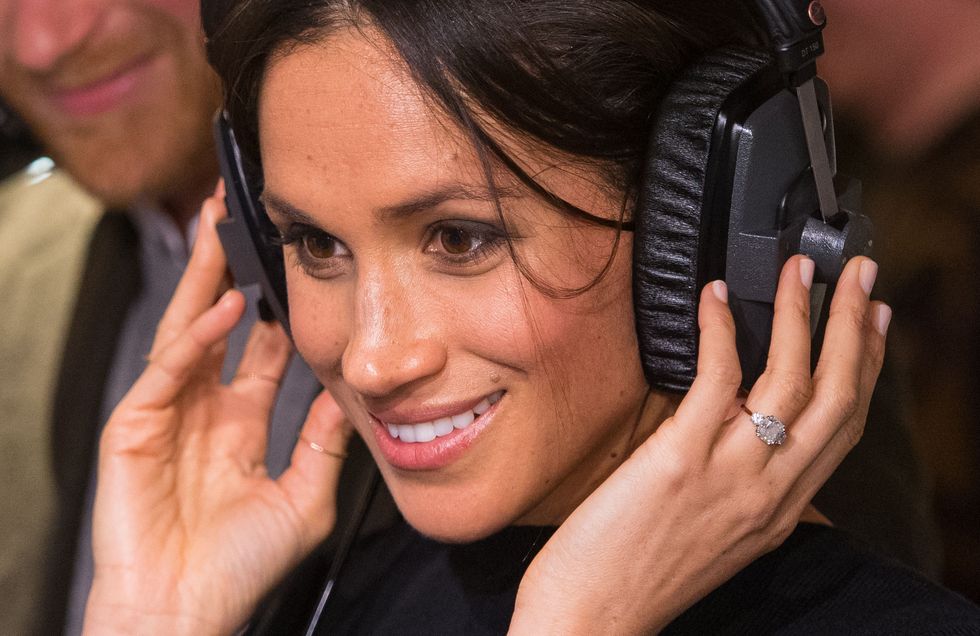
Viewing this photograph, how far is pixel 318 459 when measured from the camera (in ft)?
4.33

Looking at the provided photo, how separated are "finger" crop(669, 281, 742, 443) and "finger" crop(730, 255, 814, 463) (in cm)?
2

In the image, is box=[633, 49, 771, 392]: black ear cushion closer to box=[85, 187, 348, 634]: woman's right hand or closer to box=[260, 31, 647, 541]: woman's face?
box=[260, 31, 647, 541]: woman's face

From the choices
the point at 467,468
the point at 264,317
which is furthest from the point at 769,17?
the point at 264,317

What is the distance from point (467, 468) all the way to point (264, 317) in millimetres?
420

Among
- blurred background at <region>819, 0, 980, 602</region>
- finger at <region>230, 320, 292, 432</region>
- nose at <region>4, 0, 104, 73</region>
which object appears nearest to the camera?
blurred background at <region>819, 0, 980, 602</region>

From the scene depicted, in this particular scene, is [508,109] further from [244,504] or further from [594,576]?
[244,504]

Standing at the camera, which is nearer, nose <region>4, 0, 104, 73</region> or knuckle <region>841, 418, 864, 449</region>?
knuckle <region>841, 418, 864, 449</region>

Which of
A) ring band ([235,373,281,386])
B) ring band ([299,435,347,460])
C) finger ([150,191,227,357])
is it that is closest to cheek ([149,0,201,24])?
finger ([150,191,227,357])

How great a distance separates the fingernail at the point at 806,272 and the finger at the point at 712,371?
0.07 meters

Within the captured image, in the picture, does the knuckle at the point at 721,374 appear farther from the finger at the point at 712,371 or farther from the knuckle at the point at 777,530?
the knuckle at the point at 777,530

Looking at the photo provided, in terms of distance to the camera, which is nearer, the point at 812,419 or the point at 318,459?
the point at 812,419

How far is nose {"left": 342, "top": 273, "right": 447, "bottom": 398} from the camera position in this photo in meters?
0.91

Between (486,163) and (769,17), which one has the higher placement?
(769,17)

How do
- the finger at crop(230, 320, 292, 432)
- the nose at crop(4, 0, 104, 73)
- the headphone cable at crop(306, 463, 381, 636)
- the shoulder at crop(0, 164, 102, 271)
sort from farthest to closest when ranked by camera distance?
the shoulder at crop(0, 164, 102, 271) → the nose at crop(4, 0, 104, 73) → the finger at crop(230, 320, 292, 432) → the headphone cable at crop(306, 463, 381, 636)
